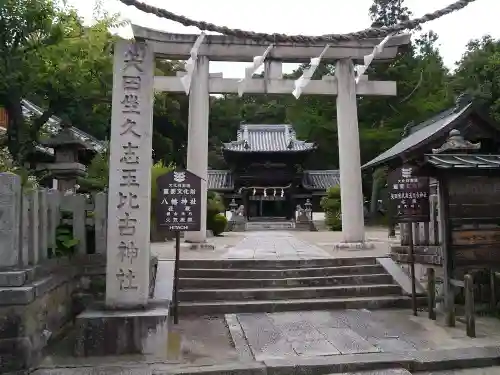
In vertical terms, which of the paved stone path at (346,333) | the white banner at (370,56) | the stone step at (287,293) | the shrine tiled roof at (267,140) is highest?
the shrine tiled roof at (267,140)

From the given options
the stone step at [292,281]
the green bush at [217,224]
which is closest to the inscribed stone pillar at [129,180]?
the stone step at [292,281]

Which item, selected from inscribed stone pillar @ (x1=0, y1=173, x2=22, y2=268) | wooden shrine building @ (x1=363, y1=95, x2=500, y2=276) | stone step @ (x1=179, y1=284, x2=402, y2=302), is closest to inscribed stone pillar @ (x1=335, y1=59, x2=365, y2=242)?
wooden shrine building @ (x1=363, y1=95, x2=500, y2=276)

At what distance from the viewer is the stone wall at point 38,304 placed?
442cm

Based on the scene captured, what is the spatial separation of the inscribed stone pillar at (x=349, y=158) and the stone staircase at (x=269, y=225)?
16.6 metres

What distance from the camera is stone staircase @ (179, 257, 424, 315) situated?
7102mm

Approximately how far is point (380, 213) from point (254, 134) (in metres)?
11.8

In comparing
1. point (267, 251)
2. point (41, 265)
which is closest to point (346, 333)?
point (41, 265)

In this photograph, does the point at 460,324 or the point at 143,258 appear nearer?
the point at 143,258

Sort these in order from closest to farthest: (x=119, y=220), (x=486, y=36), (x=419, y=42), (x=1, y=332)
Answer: (x=1, y=332), (x=119, y=220), (x=486, y=36), (x=419, y=42)

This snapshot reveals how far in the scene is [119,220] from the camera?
5.46 metres

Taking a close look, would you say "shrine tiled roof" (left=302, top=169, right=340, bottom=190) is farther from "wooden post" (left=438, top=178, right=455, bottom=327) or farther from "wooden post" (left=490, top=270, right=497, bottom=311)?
"wooden post" (left=438, top=178, right=455, bottom=327)

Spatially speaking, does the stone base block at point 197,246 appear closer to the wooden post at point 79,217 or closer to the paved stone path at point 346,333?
the paved stone path at point 346,333

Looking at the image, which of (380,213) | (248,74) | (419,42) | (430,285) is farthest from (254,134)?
(430,285)

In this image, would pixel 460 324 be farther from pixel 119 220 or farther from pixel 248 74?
pixel 248 74
